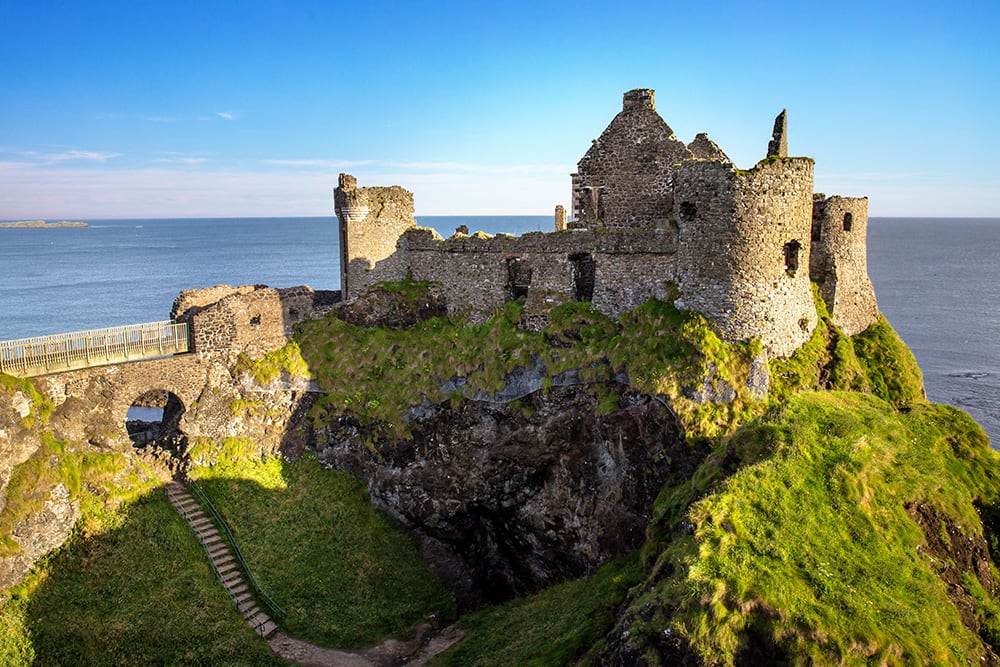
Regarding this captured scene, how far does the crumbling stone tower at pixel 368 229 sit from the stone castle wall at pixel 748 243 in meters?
15.4

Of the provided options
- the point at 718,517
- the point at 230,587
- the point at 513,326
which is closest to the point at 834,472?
the point at 718,517

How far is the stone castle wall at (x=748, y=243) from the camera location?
23812 mm

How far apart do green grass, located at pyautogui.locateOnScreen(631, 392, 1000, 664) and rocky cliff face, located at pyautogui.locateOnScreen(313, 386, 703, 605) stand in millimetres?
4525

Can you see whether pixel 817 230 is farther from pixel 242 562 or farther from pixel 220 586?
pixel 220 586

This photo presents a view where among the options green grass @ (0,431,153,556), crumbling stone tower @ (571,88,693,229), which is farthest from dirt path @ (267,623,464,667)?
crumbling stone tower @ (571,88,693,229)

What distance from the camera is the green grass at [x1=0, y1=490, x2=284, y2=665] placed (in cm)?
2220

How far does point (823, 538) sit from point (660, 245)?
13.5m

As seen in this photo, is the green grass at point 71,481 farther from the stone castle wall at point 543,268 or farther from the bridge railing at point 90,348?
the stone castle wall at point 543,268

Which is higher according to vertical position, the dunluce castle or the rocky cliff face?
the dunluce castle

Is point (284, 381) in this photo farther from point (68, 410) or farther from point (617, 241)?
point (617, 241)

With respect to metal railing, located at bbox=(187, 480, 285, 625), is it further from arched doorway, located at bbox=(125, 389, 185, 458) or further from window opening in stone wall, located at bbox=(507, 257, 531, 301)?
window opening in stone wall, located at bbox=(507, 257, 531, 301)

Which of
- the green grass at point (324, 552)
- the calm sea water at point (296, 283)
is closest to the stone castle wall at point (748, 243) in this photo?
the calm sea water at point (296, 283)

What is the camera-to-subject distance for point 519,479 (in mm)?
29703

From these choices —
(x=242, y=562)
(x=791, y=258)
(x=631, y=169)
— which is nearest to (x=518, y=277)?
(x=631, y=169)
